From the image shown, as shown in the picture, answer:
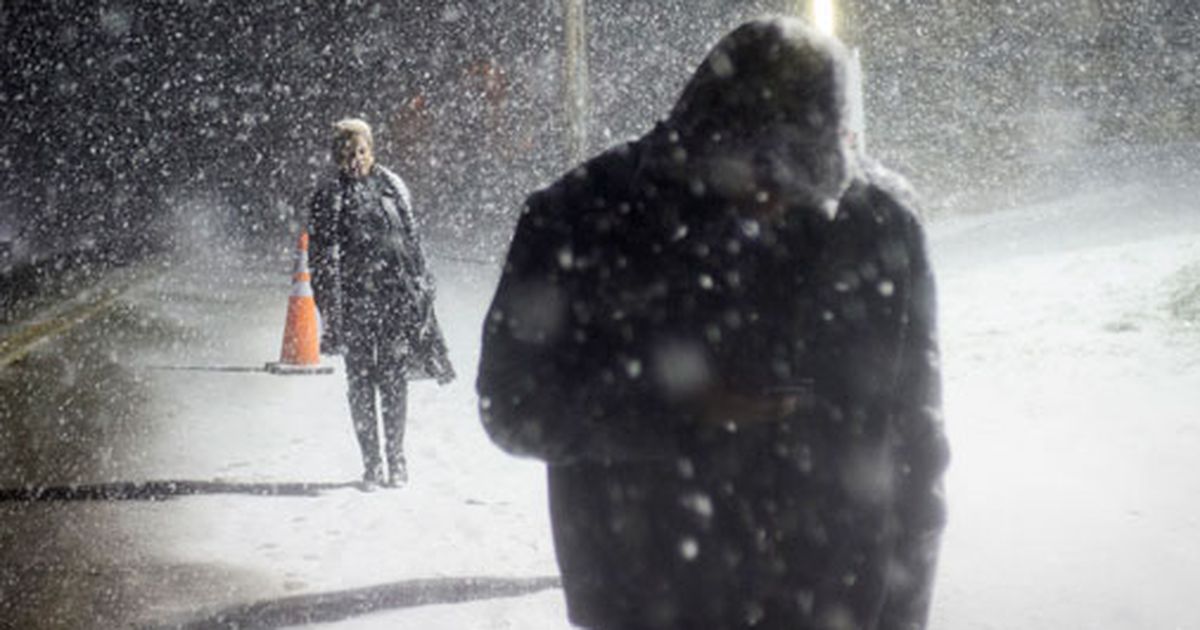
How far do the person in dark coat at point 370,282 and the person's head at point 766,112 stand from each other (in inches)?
163

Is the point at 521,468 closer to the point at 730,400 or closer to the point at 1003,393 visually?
the point at 1003,393

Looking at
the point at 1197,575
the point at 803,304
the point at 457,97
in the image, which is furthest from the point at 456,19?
the point at 803,304

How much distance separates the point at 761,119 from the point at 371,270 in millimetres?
4212

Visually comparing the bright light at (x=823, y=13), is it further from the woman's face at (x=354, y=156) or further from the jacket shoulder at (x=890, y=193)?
the jacket shoulder at (x=890, y=193)

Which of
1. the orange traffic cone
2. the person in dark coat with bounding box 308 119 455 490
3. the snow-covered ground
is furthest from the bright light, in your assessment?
the orange traffic cone

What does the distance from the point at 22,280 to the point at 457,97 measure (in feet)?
44.9

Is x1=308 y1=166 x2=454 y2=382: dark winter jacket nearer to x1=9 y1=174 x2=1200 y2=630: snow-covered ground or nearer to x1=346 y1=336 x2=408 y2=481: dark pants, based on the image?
x1=346 y1=336 x2=408 y2=481: dark pants

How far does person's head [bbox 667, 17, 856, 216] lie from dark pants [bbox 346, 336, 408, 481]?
4.21 m

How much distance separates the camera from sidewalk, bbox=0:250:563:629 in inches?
179

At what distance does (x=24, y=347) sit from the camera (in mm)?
10281

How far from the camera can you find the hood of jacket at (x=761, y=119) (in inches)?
60.7

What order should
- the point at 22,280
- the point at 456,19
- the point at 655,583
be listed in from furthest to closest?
the point at 456,19, the point at 22,280, the point at 655,583

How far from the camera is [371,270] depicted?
5.53 meters

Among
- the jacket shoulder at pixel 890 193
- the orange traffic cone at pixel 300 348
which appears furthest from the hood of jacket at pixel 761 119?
the orange traffic cone at pixel 300 348
